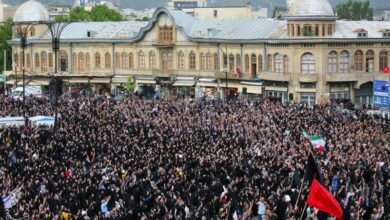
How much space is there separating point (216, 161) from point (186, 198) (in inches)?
307

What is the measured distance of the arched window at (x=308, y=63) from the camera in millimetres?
76125

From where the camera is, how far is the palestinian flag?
42.8 meters

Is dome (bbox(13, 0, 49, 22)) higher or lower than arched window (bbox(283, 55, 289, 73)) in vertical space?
higher

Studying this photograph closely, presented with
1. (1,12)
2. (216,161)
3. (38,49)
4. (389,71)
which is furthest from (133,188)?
(1,12)

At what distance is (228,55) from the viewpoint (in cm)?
8406

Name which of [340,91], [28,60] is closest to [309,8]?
[340,91]

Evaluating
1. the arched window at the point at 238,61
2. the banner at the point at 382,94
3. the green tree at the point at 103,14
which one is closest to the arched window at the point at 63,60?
the arched window at the point at 238,61

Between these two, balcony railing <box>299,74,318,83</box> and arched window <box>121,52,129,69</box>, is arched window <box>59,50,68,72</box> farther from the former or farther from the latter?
balcony railing <box>299,74,318,83</box>

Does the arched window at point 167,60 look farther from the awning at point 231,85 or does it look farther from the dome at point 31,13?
the dome at point 31,13

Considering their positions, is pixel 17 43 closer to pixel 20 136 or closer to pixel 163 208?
pixel 20 136

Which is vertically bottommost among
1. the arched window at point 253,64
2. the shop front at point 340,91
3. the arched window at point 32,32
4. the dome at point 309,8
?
the shop front at point 340,91

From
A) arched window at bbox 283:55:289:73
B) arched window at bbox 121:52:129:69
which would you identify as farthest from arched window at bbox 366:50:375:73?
arched window at bbox 121:52:129:69

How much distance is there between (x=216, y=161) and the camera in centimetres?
3872

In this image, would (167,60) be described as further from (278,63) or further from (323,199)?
(323,199)
